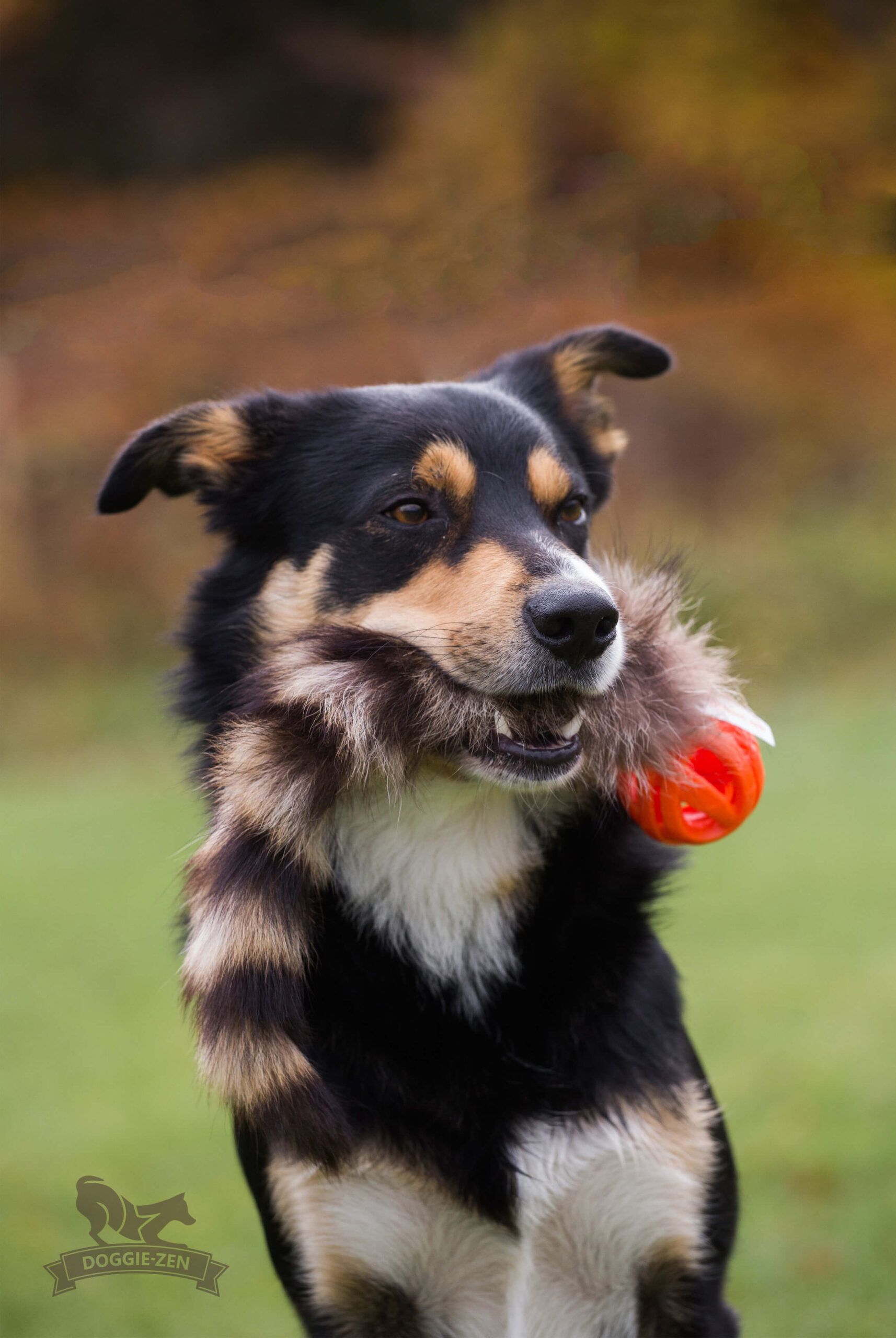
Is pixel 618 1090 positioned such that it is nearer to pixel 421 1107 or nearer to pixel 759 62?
pixel 421 1107

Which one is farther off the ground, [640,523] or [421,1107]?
[640,523]

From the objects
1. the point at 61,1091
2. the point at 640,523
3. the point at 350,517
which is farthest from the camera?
the point at 640,523

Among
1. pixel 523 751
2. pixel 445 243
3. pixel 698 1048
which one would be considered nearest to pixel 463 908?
pixel 523 751

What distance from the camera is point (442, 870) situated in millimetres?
2602

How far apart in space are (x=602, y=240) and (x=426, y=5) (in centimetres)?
446

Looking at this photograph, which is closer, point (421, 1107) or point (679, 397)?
point (421, 1107)

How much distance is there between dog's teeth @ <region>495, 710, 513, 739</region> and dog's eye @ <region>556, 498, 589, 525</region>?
60 centimetres

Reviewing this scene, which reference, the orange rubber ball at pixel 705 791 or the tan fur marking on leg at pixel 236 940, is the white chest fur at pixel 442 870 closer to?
the orange rubber ball at pixel 705 791

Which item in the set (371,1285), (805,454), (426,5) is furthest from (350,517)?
(426,5)

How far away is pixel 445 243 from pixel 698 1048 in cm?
1360

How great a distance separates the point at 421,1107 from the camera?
2436 mm

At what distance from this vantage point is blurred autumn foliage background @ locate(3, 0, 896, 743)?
51.6 ft
